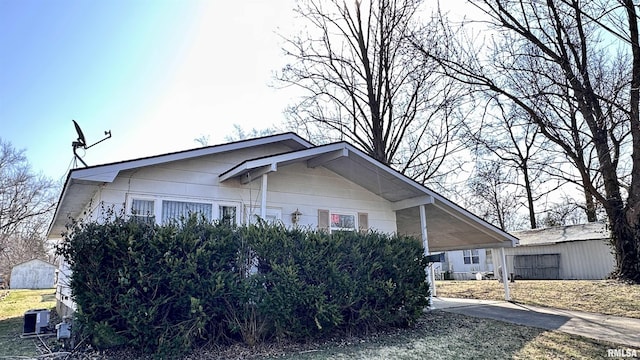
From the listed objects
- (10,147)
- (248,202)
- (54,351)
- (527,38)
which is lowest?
(54,351)

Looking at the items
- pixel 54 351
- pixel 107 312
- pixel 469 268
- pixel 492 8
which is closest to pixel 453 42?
pixel 492 8

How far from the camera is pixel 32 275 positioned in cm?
3209

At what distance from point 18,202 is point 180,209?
98.3ft

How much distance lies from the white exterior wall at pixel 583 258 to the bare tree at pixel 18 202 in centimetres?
3391

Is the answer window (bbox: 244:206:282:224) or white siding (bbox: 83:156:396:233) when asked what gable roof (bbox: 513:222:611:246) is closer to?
white siding (bbox: 83:156:396:233)

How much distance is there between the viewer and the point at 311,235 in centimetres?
695

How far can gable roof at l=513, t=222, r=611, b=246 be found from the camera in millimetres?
20984

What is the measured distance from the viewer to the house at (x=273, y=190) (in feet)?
26.4

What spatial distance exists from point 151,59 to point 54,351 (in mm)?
8368

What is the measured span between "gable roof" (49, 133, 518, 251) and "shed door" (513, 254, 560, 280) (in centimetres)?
1247

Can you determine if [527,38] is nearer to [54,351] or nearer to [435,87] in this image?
[435,87]

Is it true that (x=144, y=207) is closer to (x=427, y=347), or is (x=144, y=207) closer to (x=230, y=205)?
(x=230, y=205)

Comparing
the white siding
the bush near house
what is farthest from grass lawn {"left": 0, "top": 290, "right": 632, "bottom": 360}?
the white siding

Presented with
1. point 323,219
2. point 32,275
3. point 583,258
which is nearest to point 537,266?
point 583,258
